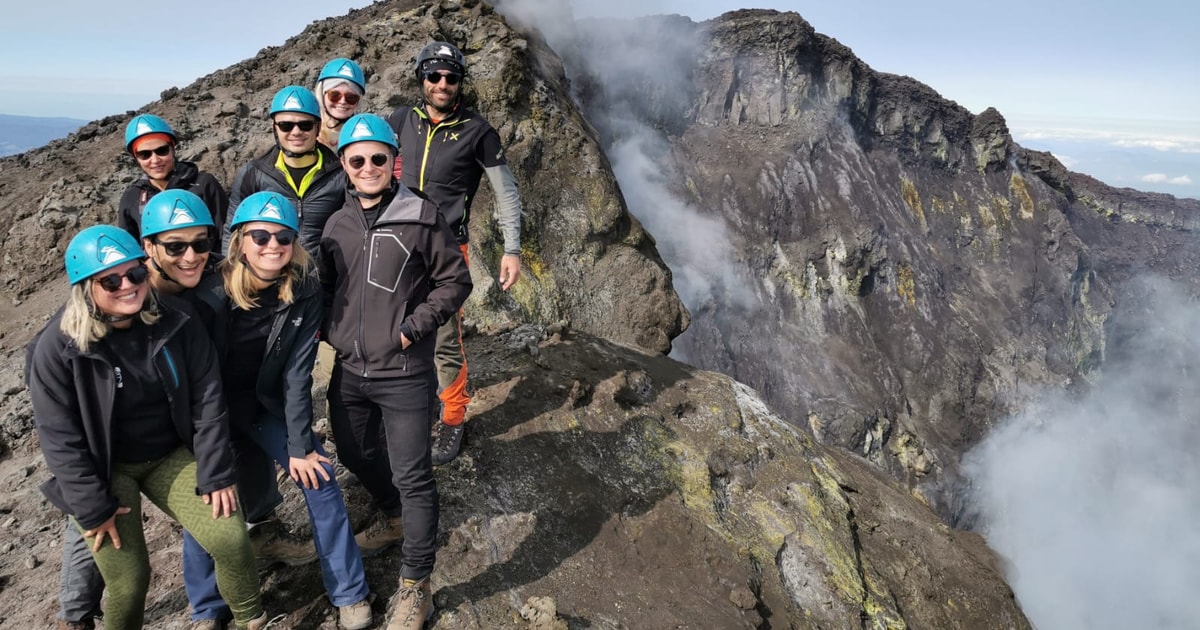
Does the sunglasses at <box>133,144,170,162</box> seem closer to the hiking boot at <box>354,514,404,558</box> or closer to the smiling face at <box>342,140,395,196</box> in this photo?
the smiling face at <box>342,140,395,196</box>

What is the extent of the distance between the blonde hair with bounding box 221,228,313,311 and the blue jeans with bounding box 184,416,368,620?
0.84 m

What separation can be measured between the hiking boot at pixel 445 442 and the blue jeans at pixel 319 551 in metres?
1.74

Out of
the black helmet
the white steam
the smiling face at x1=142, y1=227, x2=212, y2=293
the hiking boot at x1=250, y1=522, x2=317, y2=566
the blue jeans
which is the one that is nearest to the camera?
the smiling face at x1=142, y1=227, x2=212, y2=293

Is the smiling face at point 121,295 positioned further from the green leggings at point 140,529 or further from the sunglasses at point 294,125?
the sunglasses at point 294,125

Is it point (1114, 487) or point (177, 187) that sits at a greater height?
point (177, 187)

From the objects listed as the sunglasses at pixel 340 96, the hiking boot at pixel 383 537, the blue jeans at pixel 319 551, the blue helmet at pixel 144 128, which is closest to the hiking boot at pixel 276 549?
the hiking boot at pixel 383 537

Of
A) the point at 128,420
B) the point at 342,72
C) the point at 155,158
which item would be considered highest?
the point at 342,72

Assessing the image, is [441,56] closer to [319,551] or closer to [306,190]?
[306,190]

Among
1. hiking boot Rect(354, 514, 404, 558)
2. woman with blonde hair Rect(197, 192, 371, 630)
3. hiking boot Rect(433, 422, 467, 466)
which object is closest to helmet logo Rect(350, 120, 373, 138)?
woman with blonde hair Rect(197, 192, 371, 630)

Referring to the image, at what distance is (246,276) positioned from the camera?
370 cm

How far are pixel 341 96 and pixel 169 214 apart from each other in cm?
220

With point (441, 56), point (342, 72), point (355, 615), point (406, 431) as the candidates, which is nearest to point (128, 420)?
point (406, 431)

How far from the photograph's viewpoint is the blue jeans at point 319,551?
3957 millimetres

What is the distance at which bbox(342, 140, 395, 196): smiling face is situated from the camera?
3.99 meters
